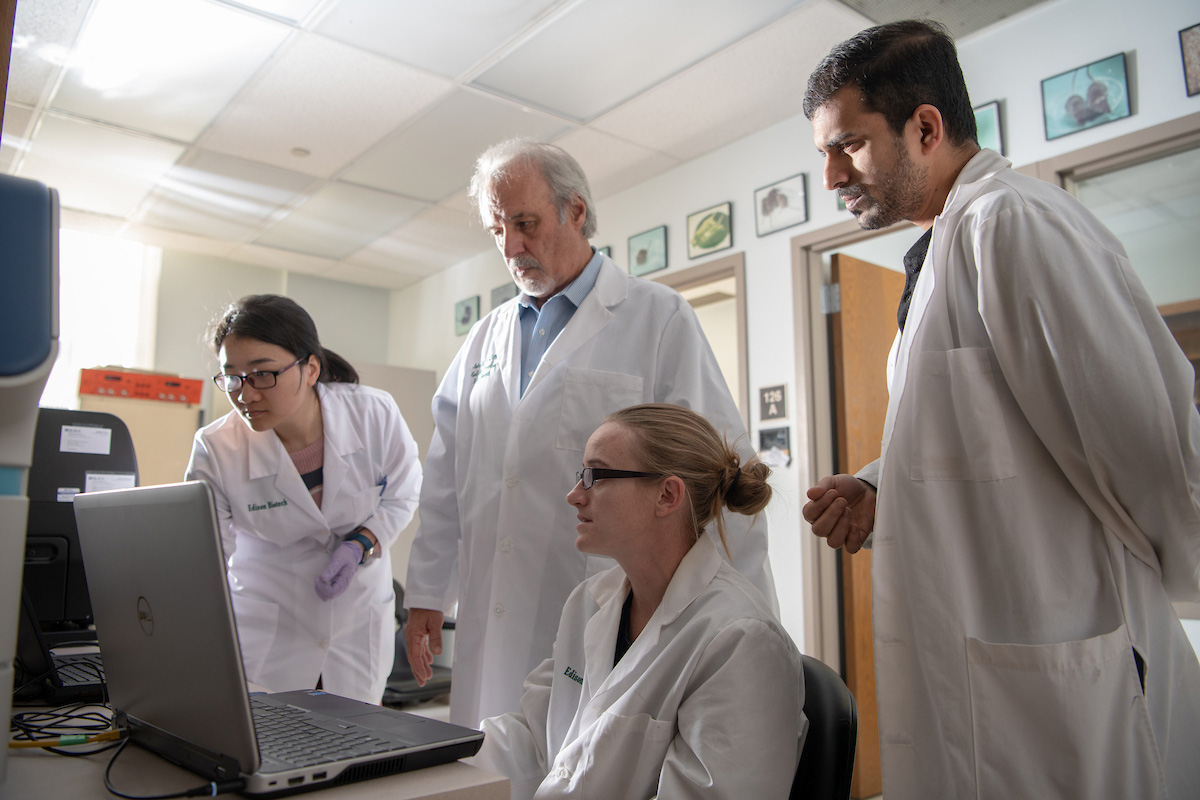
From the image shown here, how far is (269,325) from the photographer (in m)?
1.84

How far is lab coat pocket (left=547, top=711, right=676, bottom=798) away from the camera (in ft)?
3.18

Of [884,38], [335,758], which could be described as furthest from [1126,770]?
[884,38]

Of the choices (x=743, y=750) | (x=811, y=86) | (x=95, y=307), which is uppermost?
(x=95, y=307)

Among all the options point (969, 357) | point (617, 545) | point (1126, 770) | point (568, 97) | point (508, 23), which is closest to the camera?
point (1126, 770)

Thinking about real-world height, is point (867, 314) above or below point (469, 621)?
above

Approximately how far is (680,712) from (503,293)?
395 centimetres

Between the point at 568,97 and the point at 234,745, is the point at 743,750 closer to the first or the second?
the point at 234,745

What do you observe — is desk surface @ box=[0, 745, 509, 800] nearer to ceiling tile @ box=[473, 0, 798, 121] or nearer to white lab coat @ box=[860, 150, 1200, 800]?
white lab coat @ box=[860, 150, 1200, 800]

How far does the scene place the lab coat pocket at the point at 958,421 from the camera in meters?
0.93

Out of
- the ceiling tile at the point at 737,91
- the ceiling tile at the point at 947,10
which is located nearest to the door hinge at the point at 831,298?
the ceiling tile at the point at 737,91

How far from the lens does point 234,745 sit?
2.16 ft

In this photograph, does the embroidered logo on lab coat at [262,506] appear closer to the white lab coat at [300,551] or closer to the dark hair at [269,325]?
the white lab coat at [300,551]

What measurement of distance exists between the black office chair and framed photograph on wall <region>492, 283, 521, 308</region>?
3.84 m

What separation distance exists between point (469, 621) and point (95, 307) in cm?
439
